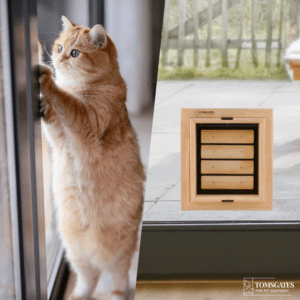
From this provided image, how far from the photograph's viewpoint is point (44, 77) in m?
0.87

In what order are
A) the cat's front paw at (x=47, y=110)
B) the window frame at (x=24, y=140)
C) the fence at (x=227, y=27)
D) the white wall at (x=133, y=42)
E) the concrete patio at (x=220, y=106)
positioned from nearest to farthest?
1. the window frame at (x=24, y=140)
2. the cat's front paw at (x=47, y=110)
3. the white wall at (x=133, y=42)
4. the fence at (x=227, y=27)
5. the concrete patio at (x=220, y=106)

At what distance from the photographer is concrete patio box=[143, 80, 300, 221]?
4.86 feet

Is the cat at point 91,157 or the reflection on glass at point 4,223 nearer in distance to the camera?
the reflection on glass at point 4,223

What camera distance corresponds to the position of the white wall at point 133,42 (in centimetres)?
103

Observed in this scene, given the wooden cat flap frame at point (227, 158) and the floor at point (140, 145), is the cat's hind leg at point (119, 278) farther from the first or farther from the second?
the wooden cat flap frame at point (227, 158)

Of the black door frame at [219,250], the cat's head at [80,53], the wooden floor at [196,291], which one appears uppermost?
the cat's head at [80,53]

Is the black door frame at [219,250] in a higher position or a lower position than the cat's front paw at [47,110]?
lower

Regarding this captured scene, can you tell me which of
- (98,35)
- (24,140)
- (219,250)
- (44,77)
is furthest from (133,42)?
(219,250)

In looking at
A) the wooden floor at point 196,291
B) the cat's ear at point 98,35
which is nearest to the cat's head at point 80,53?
the cat's ear at point 98,35

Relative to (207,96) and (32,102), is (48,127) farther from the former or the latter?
(207,96)

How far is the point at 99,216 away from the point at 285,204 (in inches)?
36.0

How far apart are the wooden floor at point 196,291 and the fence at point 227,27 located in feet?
3.39
